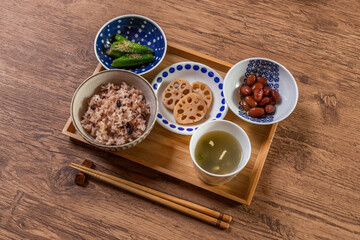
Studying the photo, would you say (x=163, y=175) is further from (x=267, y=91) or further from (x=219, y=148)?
(x=267, y=91)

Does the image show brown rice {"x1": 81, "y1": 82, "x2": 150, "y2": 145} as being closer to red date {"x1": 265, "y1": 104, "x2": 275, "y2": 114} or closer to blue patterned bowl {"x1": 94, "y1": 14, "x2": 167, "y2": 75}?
blue patterned bowl {"x1": 94, "y1": 14, "x2": 167, "y2": 75}

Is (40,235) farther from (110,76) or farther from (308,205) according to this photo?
(308,205)

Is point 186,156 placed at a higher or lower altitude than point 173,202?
higher

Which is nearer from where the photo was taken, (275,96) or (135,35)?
(275,96)

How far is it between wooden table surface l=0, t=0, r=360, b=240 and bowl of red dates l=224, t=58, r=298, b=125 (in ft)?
0.66

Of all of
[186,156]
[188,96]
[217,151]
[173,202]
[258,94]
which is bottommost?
[173,202]

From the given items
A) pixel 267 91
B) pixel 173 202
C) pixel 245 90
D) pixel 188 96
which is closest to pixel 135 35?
pixel 188 96

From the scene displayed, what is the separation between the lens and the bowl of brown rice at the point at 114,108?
6.07 ft

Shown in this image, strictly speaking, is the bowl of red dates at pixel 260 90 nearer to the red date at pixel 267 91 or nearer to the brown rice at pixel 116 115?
the red date at pixel 267 91

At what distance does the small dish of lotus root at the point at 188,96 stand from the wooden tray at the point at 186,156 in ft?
0.23

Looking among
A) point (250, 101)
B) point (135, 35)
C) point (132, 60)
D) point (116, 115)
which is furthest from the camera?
point (135, 35)

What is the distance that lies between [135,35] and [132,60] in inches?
9.3

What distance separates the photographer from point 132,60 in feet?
6.93

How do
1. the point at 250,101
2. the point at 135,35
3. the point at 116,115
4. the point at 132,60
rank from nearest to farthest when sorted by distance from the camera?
the point at 116,115 < the point at 250,101 < the point at 132,60 < the point at 135,35
